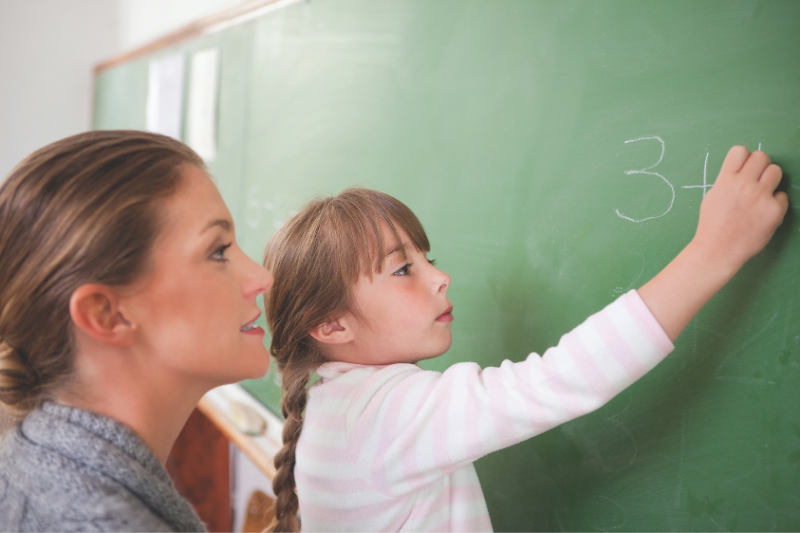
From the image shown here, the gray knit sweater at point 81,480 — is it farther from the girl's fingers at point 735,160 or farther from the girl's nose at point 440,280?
the girl's fingers at point 735,160

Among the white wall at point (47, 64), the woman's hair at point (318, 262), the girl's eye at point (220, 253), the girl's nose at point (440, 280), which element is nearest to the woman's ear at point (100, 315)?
the girl's eye at point (220, 253)

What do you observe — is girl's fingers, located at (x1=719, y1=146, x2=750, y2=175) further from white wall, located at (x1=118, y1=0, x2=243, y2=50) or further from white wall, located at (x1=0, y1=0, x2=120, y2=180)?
white wall, located at (x1=0, y1=0, x2=120, y2=180)

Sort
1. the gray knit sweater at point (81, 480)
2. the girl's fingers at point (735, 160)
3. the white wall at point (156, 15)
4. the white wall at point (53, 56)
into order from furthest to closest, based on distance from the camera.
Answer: the white wall at point (53, 56)
the white wall at point (156, 15)
the girl's fingers at point (735, 160)
the gray knit sweater at point (81, 480)

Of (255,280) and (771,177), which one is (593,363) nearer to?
(771,177)

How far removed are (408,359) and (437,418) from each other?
0.62 ft

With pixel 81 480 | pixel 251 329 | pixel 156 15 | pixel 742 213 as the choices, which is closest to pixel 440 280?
pixel 251 329

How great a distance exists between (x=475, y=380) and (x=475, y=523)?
26 cm

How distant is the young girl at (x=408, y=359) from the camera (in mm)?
659

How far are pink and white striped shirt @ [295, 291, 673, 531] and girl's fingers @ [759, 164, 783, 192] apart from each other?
0.20 meters

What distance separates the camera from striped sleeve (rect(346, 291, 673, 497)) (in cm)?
65

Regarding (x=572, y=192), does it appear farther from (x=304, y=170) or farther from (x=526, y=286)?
(x=304, y=170)

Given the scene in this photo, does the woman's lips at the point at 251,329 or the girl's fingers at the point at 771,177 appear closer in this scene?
the girl's fingers at the point at 771,177

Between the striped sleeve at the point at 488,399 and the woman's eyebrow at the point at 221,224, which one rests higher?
the woman's eyebrow at the point at 221,224

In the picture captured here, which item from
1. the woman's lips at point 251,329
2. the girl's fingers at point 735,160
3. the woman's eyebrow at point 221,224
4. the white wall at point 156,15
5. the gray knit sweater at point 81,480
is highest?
the white wall at point 156,15
